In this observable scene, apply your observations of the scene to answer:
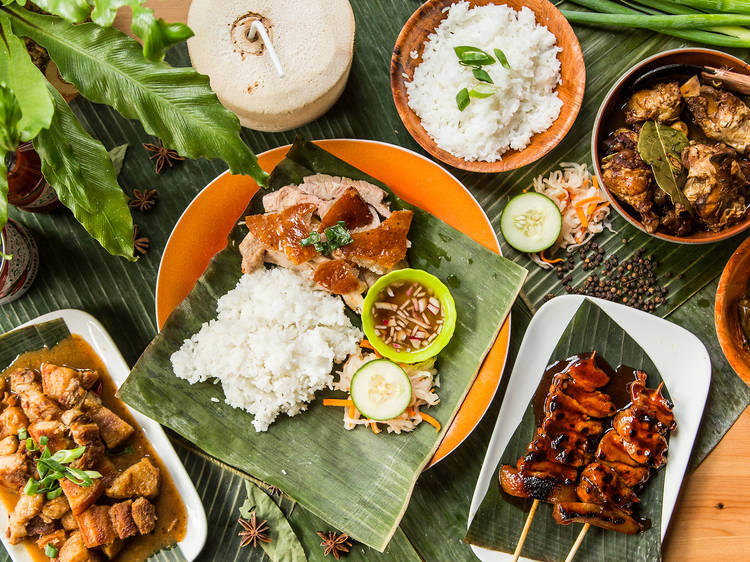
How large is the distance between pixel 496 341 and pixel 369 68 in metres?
1.96

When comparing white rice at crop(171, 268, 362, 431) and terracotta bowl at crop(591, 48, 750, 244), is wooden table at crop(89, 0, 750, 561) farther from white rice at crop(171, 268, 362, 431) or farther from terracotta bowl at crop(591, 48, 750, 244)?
white rice at crop(171, 268, 362, 431)

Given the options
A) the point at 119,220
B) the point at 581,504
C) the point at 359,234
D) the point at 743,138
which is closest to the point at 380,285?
the point at 359,234

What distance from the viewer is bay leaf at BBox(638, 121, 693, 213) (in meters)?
3.32

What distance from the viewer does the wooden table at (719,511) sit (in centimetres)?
366

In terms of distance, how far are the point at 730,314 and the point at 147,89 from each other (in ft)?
11.1

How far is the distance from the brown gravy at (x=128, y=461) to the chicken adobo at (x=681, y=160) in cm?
326

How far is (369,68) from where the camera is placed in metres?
3.82

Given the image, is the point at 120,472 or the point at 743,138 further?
the point at 120,472

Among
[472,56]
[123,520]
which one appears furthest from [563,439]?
[123,520]

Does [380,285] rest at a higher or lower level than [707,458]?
higher

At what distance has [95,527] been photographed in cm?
345

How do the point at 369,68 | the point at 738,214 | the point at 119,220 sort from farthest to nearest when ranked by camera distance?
the point at 369,68, the point at 738,214, the point at 119,220

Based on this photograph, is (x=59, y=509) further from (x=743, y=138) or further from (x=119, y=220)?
(x=743, y=138)

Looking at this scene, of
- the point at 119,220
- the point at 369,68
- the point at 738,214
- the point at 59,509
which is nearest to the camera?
the point at 119,220
